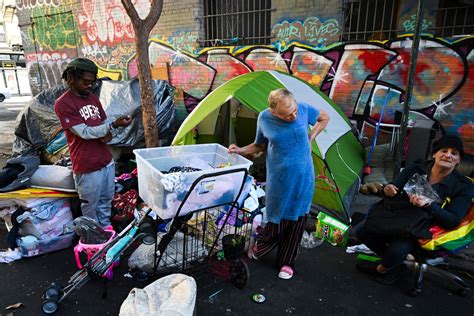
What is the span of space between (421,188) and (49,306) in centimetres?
304

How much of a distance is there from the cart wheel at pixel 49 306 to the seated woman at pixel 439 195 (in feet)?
8.39

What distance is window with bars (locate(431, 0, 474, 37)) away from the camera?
193 inches

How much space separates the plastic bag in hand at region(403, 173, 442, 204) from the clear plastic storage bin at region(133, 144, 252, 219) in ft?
4.57

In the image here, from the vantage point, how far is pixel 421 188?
2.65m

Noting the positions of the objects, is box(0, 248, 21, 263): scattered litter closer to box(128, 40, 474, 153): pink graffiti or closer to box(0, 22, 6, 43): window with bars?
box(128, 40, 474, 153): pink graffiti

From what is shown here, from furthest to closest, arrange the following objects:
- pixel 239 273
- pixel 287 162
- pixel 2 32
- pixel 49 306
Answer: pixel 2 32
pixel 239 273
pixel 287 162
pixel 49 306

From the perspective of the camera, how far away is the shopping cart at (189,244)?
7.54 feet

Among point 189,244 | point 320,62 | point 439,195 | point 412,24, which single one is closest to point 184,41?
point 320,62

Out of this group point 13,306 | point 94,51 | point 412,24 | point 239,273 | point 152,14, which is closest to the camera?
point 13,306

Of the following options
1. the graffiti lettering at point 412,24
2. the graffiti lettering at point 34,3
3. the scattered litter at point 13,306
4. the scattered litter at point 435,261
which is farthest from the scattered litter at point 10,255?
the graffiti lettering at point 34,3

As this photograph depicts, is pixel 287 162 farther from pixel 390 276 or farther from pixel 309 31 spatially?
pixel 309 31

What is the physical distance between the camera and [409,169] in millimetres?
2805

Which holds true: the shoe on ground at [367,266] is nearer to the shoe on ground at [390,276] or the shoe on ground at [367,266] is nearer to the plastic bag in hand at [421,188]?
the shoe on ground at [390,276]

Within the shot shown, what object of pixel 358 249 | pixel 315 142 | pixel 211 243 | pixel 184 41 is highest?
pixel 184 41
